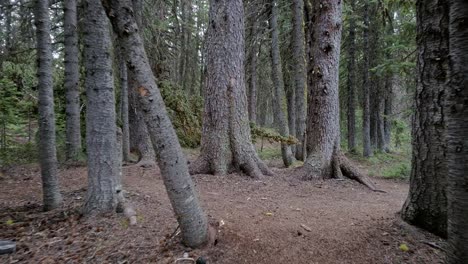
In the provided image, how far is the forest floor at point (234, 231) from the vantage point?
2744 mm

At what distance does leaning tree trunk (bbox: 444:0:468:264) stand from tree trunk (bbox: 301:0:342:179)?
4.71 metres

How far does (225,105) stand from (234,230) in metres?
3.42

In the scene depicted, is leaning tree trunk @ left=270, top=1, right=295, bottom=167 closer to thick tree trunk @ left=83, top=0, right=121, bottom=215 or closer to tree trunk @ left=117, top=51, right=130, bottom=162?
tree trunk @ left=117, top=51, right=130, bottom=162

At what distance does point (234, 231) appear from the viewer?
3234 mm

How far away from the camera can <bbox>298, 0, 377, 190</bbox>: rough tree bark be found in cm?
634

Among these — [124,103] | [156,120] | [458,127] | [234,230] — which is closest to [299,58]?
[124,103]

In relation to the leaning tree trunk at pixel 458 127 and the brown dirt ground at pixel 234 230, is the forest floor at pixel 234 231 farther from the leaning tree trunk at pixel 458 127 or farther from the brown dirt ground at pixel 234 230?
the leaning tree trunk at pixel 458 127

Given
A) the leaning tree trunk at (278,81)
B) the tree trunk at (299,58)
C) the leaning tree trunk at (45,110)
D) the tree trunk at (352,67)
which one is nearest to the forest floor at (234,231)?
the leaning tree trunk at (45,110)

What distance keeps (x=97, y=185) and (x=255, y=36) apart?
8.30 m

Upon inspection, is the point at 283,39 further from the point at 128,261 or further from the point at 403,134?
the point at 128,261

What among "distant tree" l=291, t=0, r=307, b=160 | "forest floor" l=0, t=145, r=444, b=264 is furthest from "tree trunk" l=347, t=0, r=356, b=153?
"forest floor" l=0, t=145, r=444, b=264

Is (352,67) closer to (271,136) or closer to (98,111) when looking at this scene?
(271,136)

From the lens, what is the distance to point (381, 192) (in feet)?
19.9

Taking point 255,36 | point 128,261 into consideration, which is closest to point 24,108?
point 255,36
